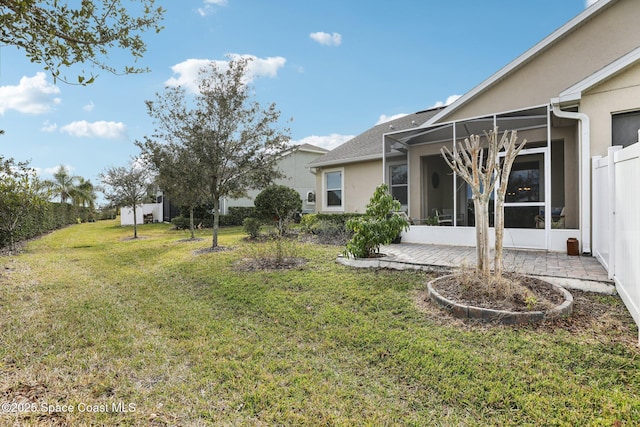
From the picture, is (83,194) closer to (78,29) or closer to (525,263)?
(78,29)

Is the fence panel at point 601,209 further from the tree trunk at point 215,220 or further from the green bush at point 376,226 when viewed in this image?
the tree trunk at point 215,220

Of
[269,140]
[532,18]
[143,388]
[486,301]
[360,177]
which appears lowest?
[143,388]

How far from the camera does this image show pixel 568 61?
9.02 metres

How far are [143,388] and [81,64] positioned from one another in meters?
4.31

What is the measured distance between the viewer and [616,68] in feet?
20.9

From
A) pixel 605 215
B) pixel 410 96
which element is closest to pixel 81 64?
pixel 605 215

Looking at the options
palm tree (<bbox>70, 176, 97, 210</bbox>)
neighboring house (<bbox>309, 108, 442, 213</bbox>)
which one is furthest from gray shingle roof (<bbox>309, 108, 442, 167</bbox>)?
palm tree (<bbox>70, 176, 97, 210</bbox>)

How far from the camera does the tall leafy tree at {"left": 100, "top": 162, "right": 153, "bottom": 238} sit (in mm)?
16562

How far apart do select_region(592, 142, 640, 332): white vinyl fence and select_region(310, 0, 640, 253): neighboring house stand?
1.79 m

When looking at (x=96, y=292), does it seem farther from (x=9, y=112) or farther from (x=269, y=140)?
(x=269, y=140)

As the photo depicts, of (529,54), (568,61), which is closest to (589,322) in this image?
(529,54)

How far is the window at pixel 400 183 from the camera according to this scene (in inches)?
484

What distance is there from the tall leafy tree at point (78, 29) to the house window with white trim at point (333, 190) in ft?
35.5

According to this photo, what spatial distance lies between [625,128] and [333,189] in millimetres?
10429
